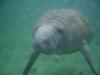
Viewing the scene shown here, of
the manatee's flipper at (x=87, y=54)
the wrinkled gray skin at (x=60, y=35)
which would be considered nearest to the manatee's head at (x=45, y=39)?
the wrinkled gray skin at (x=60, y=35)

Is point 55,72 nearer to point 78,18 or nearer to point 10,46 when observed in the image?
point 78,18

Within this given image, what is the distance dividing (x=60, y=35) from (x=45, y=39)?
0.84 metres

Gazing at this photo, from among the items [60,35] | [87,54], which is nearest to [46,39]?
[60,35]

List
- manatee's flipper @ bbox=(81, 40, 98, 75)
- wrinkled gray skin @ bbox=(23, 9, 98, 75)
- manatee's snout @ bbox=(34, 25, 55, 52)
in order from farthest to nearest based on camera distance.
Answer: manatee's flipper @ bbox=(81, 40, 98, 75) → wrinkled gray skin @ bbox=(23, 9, 98, 75) → manatee's snout @ bbox=(34, 25, 55, 52)

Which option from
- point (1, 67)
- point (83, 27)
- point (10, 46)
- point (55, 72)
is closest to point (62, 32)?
point (83, 27)

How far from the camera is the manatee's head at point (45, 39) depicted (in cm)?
507

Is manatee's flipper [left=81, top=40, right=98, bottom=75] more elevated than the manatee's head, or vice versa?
the manatee's head

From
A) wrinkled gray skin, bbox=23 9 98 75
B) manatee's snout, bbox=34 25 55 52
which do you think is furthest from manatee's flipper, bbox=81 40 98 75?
manatee's snout, bbox=34 25 55 52

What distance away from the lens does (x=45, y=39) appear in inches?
200

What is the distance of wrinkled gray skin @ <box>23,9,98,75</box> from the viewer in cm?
518

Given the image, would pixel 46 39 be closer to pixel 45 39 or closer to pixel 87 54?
pixel 45 39

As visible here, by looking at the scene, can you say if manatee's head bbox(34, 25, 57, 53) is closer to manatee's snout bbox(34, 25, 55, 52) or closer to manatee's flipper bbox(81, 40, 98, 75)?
manatee's snout bbox(34, 25, 55, 52)

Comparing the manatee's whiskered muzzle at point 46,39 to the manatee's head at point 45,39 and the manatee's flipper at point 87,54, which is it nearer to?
the manatee's head at point 45,39

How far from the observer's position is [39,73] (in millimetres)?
8391
